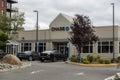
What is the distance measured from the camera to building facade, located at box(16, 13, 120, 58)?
4766cm

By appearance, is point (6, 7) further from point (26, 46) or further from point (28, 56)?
point (28, 56)

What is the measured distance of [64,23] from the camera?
172ft

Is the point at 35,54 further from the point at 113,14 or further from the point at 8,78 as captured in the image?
the point at 8,78

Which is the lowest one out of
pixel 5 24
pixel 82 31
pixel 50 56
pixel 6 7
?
pixel 50 56

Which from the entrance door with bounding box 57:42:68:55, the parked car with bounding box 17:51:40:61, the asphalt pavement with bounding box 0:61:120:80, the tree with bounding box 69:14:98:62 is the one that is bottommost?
the asphalt pavement with bounding box 0:61:120:80

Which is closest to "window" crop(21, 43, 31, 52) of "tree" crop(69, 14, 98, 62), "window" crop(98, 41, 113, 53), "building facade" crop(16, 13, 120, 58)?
"building facade" crop(16, 13, 120, 58)

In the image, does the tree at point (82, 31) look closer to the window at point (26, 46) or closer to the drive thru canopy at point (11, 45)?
the drive thru canopy at point (11, 45)

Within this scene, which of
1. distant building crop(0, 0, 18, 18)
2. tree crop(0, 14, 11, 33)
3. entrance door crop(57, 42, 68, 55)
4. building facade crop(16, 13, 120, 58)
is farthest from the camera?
distant building crop(0, 0, 18, 18)

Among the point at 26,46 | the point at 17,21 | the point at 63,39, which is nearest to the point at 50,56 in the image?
the point at 63,39

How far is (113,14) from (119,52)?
742 cm

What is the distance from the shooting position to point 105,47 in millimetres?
48250

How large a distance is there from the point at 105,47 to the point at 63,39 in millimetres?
7393

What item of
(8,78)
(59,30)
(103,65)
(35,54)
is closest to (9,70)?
(8,78)

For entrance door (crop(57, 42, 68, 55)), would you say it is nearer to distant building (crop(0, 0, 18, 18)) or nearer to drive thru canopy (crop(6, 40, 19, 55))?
drive thru canopy (crop(6, 40, 19, 55))
